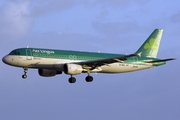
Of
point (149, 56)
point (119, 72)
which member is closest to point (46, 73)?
point (119, 72)

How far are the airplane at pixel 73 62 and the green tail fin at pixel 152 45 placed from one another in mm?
2193

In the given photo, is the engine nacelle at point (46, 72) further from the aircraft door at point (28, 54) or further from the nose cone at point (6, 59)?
the nose cone at point (6, 59)

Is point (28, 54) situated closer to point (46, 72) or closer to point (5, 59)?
point (5, 59)

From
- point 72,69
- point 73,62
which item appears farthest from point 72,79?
point 72,69

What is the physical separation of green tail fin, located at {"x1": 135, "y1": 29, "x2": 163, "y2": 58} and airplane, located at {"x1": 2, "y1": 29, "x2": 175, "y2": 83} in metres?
2.19

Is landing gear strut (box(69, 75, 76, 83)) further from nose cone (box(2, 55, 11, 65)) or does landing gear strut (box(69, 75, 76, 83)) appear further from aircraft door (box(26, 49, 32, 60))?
nose cone (box(2, 55, 11, 65))

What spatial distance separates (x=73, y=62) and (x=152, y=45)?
1650 centimetres

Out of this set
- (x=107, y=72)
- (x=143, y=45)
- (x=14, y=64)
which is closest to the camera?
(x=14, y=64)

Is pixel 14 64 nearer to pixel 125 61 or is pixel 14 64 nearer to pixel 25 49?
pixel 25 49

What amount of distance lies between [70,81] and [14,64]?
26.9ft

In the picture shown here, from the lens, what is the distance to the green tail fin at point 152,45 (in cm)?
9619

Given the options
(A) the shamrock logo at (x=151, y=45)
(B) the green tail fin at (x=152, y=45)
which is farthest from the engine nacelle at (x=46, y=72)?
(A) the shamrock logo at (x=151, y=45)

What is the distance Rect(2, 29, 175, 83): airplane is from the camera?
83812 millimetres

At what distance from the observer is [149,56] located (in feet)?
314
